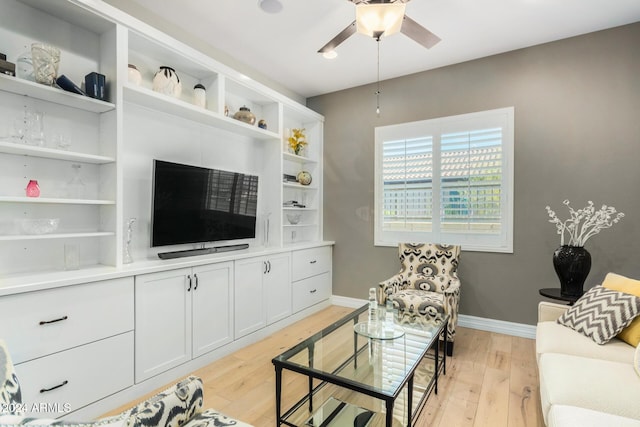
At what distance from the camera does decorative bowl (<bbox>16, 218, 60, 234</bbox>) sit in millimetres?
1962

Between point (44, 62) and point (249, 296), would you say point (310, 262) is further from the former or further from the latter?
point (44, 62)

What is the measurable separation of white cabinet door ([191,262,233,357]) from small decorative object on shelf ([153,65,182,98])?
1.49 meters

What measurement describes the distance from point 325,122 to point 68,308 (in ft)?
11.8

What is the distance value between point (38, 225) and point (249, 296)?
174 cm

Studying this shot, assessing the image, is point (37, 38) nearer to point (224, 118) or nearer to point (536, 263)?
point (224, 118)

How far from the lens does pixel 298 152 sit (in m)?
4.18

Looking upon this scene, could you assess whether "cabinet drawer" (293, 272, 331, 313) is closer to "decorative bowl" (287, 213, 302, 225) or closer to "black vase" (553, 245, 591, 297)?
"decorative bowl" (287, 213, 302, 225)

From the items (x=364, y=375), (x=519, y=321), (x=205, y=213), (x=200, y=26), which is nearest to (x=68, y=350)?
(x=205, y=213)

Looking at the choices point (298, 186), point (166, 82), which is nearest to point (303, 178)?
point (298, 186)

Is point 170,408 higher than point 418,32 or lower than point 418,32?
lower

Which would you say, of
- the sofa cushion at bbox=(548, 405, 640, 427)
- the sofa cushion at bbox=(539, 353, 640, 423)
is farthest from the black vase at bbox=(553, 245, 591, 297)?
the sofa cushion at bbox=(548, 405, 640, 427)

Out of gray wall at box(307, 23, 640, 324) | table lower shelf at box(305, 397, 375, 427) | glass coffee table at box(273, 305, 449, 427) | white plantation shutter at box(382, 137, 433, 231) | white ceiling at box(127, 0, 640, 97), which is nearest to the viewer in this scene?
glass coffee table at box(273, 305, 449, 427)

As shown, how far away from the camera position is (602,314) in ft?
6.61

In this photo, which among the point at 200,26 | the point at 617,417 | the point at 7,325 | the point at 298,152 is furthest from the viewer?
the point at 298,152
